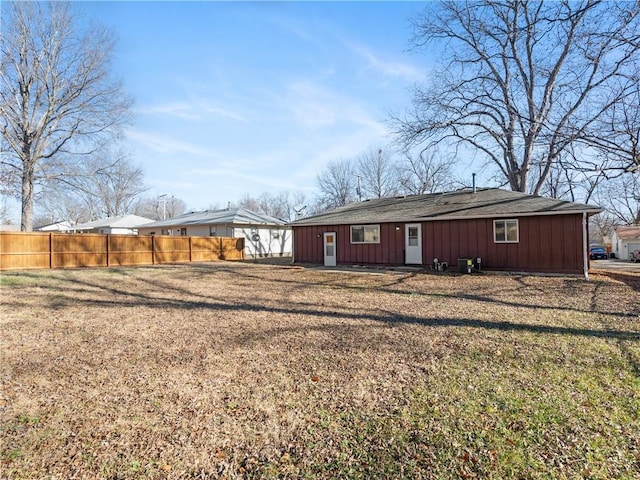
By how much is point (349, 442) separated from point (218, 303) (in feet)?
20.7

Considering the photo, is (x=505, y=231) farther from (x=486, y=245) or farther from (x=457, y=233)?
(x=457, y=233)

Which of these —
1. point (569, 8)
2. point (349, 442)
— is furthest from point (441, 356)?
Result: point (569, 8)

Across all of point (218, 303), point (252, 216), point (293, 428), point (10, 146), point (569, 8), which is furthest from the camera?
point (252, 216)

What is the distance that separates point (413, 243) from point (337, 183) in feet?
97.8

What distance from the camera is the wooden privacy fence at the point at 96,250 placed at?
1527 cm

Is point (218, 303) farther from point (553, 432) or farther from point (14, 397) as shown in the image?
point (553, 432)

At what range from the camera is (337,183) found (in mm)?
45438

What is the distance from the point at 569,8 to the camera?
717cm

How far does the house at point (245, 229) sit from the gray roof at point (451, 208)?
8.04 metres

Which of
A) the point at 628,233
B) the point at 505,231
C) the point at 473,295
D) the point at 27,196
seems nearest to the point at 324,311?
the point at 473,295

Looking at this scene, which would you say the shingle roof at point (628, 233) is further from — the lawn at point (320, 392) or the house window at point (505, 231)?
the lawn at point (320, 392)

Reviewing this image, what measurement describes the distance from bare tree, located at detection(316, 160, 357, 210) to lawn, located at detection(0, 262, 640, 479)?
37.8 meters

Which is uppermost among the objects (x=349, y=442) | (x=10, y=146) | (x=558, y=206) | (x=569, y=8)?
(x=10, y=146)

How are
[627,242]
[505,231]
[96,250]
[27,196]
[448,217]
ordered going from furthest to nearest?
[627,242] → [27,196] → [96,250] → [448,217] → [505,231]
